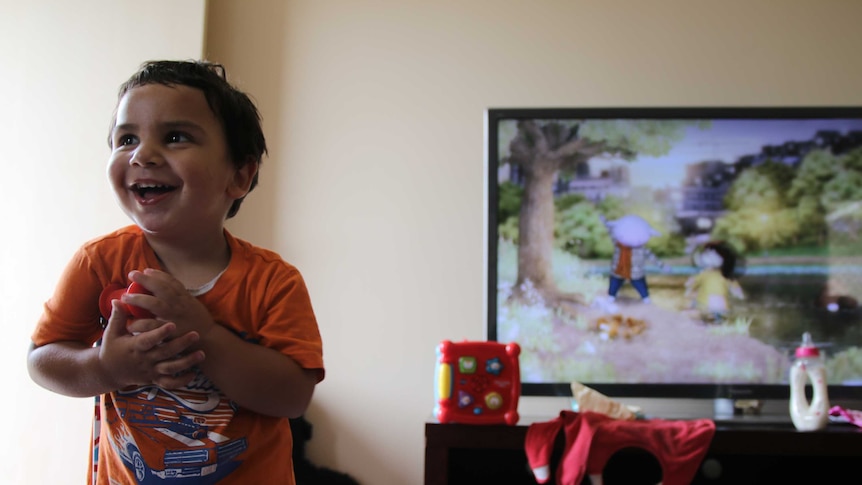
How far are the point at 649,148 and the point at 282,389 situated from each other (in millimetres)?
1672

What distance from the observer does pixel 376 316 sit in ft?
7.64

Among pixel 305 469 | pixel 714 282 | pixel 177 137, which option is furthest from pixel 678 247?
pixel 177 137

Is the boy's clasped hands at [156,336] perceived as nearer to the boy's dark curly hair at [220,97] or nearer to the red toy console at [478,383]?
the boy's dark curly hair at [220,97]

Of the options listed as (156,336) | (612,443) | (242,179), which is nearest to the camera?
(156,336)

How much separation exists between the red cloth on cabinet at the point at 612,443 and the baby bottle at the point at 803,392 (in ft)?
0.88

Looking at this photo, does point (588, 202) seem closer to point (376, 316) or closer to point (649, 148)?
point (649, 148)

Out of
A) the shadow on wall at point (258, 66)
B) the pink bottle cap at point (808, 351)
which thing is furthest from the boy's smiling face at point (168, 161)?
the pink bottle cap at point (808, 351)

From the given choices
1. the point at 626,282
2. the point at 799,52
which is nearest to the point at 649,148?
the point at 626,282

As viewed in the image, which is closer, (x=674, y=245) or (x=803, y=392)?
(x=803, y=392)

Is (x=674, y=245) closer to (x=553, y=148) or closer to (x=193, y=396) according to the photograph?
(x=553, y=148)

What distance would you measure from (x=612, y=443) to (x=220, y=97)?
51.4 inches

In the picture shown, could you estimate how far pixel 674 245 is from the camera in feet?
7.15

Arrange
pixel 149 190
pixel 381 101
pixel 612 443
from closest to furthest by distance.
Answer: pixel 149 190
pixel 612 443
pixel 381 101

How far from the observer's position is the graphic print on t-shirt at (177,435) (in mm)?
784
